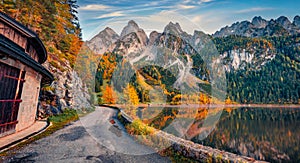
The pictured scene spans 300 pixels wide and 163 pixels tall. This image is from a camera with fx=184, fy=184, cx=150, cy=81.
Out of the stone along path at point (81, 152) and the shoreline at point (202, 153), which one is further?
the stone along path at point (81, 152)

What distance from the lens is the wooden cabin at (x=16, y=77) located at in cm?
806

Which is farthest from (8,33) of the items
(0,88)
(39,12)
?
(39,12)

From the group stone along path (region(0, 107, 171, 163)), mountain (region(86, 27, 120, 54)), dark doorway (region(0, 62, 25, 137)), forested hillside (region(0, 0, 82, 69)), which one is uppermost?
forested hillside (region(0, 0, 82, 69))

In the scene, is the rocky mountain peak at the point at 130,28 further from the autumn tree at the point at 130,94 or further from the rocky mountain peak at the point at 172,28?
the autumn tree at the point at 130,94

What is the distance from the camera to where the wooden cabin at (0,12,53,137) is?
317 inches

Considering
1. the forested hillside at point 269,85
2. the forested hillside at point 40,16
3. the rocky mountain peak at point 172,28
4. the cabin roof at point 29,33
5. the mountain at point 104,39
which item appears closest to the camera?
the mountain at point 104,39

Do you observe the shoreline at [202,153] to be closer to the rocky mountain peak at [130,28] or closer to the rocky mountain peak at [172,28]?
the rocky mountain peak at [172,28]

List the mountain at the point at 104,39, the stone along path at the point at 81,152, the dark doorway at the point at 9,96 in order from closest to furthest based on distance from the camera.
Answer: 1. the stone along path at the point at 81,152
2. the dark doorway at the point at 9,96
3. the mountain at the point at 104,39

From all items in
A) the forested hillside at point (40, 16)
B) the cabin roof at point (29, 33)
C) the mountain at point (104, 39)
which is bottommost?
the mountain at point (104, 39)

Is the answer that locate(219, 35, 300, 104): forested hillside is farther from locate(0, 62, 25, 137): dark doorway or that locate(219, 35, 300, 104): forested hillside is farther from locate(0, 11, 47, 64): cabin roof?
locate(0, 62, 25, 137): dark doorway

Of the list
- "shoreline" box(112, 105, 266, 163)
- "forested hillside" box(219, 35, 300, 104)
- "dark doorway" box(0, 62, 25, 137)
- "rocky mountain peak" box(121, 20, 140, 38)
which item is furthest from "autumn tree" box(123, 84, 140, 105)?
"forested hillside" box(219, 35, 300, 104)

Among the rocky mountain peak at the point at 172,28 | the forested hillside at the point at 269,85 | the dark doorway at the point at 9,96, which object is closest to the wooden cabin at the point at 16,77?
the dark doorway at the point at 9,96

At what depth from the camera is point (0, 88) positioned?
7.95 metres

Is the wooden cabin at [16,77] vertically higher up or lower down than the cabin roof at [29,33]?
lower down
